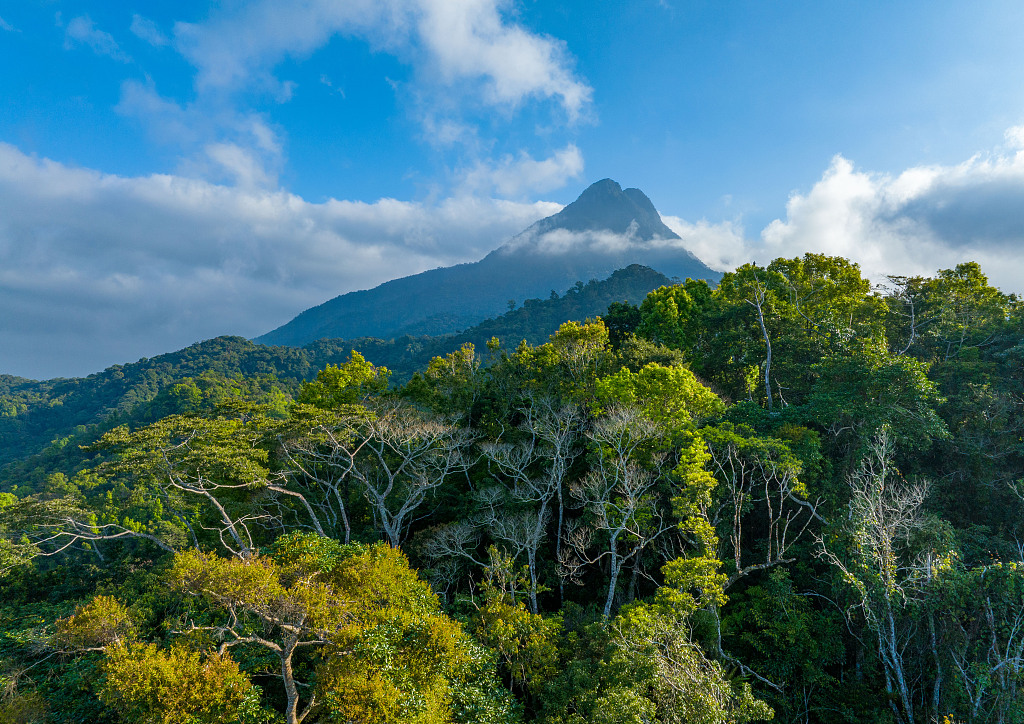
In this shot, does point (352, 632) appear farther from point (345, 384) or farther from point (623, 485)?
point (345, 384)

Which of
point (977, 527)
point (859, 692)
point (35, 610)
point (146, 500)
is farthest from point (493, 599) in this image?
point (146, 500)

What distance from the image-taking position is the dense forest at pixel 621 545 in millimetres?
9016

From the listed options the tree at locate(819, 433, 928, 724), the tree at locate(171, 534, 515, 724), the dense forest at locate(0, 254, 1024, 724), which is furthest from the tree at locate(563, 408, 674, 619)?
the tree at locate(171, 534, 515, 724)

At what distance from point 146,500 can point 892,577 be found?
177ft

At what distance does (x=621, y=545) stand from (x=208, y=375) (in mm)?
91398

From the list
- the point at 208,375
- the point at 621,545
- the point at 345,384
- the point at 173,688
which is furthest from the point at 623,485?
the point at 208,375

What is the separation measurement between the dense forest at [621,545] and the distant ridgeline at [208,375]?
176 ft

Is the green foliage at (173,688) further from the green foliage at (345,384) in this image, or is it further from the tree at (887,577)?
the green foliage at (345,384)

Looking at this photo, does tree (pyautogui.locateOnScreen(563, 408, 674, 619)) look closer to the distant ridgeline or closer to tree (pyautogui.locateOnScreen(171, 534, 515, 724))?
tree (pyautogui.locateOnScreen(171, 534, 515, 724))

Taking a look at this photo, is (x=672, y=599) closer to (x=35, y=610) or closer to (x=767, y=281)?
(x=767, y=281)

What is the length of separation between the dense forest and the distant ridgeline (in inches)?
2115

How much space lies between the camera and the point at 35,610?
1708cm

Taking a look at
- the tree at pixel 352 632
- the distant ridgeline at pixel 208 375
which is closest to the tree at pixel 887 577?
the tree at pixel 352 632

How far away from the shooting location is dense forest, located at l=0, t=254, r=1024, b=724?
902 centimetres
